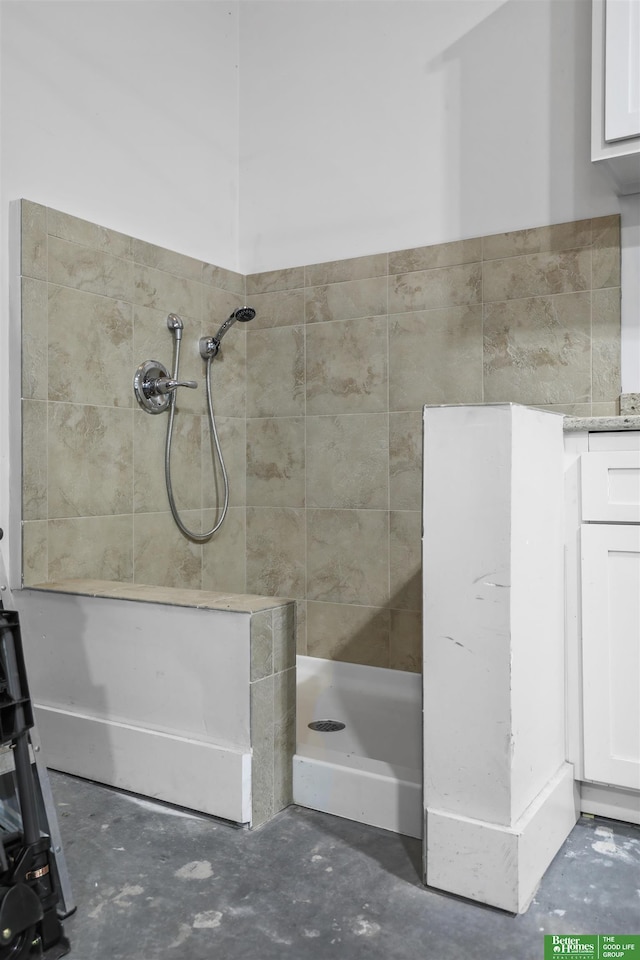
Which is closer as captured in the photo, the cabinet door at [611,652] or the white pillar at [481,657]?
the white pillar at [481,657]

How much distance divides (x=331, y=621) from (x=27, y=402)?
1.31 m

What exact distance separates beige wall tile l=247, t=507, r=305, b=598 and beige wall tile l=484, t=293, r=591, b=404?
2.92ft

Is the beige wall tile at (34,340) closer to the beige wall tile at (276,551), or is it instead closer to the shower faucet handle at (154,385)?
the shower faucet handle at (154,385)

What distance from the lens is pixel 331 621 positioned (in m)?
2.75

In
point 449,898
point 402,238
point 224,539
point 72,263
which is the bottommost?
point 449,898

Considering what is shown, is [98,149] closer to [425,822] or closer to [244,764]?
[244,764]

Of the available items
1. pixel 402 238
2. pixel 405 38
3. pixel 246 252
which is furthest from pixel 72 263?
pixel 405 38

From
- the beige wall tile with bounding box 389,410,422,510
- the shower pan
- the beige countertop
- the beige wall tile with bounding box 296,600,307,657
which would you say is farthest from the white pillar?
the beige wall tile with bounding box 296,600,307,657

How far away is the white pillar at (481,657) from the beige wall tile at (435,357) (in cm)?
97

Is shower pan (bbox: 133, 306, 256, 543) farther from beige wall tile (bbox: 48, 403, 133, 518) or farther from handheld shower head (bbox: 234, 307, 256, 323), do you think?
beige wall tile (bbox: 48, 403, 133, 518)

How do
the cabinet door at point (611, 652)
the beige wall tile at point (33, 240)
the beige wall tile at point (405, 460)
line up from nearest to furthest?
the cabinet door at point (611, 652), the beige wall tile at point (33, 240), the beige wall tile at point (405, 460)

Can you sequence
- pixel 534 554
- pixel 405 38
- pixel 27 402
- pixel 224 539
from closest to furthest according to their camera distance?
pixel 534 554 → pixel 27 402 → pixel 405 38 → pixel 224 539

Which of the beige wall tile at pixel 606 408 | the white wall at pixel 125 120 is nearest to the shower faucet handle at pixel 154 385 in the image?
the white wall at pixel 125 120

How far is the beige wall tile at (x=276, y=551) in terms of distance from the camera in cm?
283
